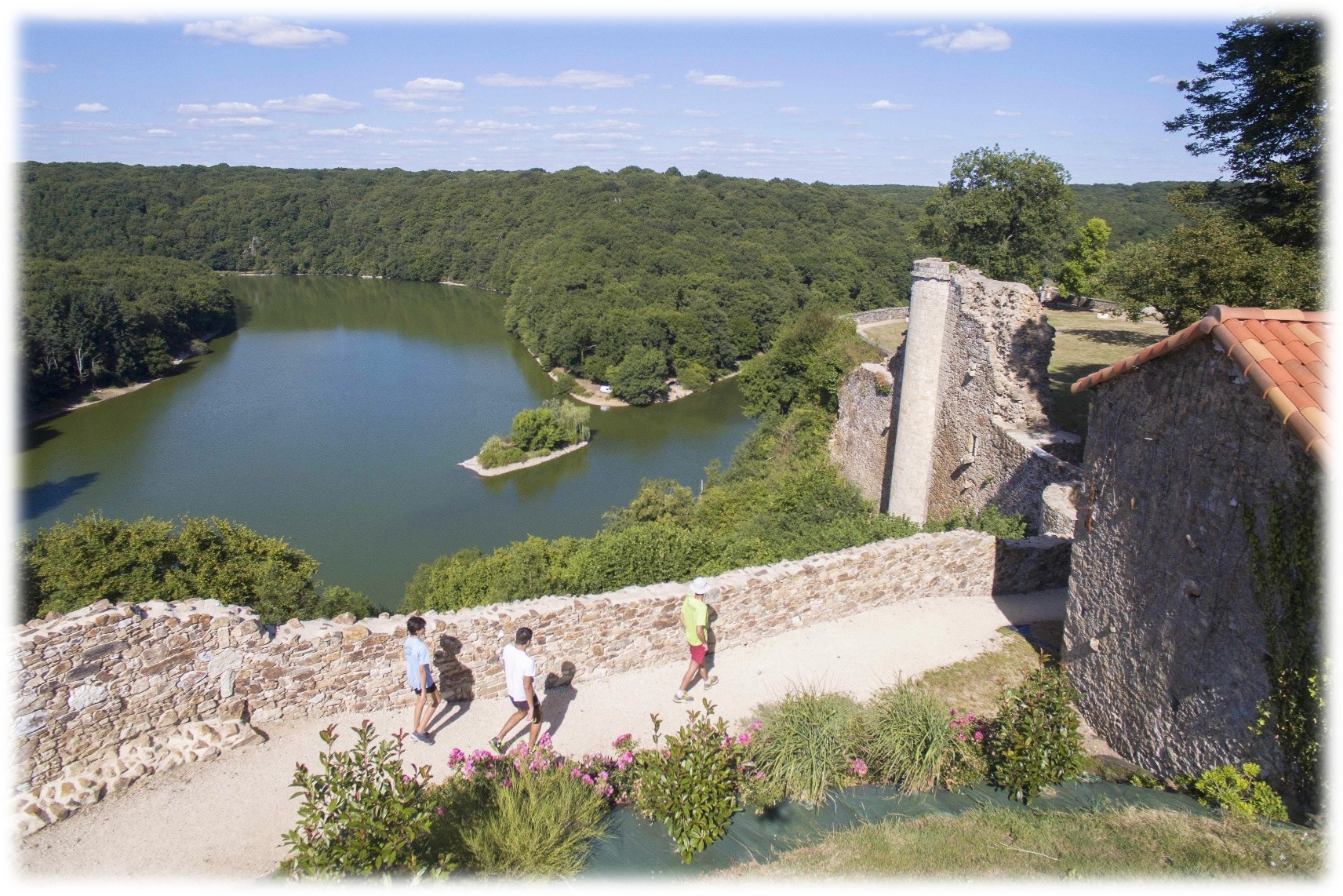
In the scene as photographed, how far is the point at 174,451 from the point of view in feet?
127

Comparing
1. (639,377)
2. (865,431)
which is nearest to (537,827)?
(865,431)

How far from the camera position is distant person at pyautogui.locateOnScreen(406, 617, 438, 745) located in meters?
5.93

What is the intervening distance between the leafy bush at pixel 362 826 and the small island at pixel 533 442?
32.9 metres

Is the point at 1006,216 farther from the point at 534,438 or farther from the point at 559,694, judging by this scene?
the point at 534,438

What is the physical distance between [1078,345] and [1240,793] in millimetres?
16276

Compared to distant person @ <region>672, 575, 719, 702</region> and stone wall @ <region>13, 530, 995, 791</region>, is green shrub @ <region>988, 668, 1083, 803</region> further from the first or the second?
stone wall @ <region>13, 530, 995, 791</region>

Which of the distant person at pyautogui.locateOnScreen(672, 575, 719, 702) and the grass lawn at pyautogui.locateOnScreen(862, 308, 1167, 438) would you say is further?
the grass lawn at pyautogui.locateOnScreen(862, 308, 1167, 438)

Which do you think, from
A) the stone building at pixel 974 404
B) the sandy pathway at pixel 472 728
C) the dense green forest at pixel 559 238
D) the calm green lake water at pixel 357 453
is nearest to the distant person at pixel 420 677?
the sandy pathway at pixel 472 728

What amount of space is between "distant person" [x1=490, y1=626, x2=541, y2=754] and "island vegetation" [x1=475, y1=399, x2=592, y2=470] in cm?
3157

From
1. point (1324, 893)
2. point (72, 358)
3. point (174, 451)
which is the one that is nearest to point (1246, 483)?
point (1324, 893)

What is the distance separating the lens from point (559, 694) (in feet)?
22.5

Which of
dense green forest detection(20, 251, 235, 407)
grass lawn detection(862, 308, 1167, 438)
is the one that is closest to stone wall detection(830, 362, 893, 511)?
grass lawn detection(862, 308, 1167, 438)

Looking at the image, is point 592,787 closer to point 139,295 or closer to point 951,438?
point 951,438

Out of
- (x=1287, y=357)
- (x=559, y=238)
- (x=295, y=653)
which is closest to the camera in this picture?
(x=1287, y=357)
